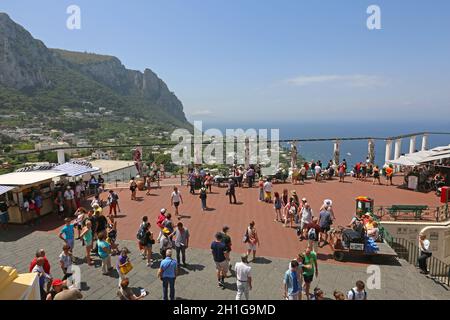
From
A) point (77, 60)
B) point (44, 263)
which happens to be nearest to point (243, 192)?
point (44, 263)

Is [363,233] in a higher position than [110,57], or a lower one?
lower

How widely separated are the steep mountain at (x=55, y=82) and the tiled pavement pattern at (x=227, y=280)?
101 metres

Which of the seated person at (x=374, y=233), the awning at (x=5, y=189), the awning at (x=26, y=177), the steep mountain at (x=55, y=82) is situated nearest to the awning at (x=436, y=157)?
the seated person at (x=374, y=233)

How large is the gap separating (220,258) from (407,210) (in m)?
8.44

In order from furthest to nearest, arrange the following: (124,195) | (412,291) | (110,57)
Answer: (110,57), (124,195), (412,291)

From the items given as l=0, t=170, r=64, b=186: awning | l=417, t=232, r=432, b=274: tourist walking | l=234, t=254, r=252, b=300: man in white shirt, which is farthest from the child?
l=0, t=170, r=64, b=186: awning

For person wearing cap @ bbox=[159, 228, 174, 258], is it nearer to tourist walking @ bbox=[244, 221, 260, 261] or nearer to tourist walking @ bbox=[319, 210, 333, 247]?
tourist walking @ bbox=[244, 221, 260, 261]

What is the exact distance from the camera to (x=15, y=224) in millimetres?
12234

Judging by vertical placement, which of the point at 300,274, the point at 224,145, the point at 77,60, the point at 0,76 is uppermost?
the point at 77,60

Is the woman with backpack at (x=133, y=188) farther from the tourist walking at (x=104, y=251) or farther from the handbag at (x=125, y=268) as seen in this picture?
the handbag at (x=125, y=268)

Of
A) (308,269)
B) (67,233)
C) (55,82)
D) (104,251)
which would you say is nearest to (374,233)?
(308,269)

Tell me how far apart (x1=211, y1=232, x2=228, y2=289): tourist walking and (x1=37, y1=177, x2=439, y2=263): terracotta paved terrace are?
7.19ft
